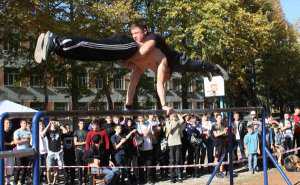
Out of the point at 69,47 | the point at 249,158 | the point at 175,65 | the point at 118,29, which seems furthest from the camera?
the point at 118,29

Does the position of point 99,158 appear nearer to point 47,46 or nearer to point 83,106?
point 47,46

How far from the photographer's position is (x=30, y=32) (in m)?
23.9

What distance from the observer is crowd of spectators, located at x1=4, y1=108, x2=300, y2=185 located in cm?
1246

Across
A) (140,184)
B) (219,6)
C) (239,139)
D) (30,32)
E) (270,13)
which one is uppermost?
(270,13)

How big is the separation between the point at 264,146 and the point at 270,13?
3369 centimetres

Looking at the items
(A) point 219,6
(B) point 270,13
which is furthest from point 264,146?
(B) point 270,13

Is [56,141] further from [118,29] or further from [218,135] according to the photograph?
[118,29]

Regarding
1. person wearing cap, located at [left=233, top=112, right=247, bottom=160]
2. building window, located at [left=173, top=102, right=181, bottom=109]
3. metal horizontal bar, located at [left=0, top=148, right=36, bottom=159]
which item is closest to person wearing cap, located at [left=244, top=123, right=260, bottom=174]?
person wearing cap, located at [left=233, top=112, right=247, bottom=160]

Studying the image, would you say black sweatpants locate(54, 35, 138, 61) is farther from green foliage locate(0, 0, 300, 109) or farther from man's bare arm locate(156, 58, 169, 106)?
green foliage locate(0, 0, 300, 109)

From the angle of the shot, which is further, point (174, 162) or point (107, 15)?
point (107, 15)

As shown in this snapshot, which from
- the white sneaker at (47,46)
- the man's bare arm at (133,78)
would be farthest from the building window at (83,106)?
the white sneaker at (47,46)

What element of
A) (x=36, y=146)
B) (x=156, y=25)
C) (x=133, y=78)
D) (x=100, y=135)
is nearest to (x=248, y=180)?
(x=100, y=135)

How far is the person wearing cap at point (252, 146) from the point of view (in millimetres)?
15500

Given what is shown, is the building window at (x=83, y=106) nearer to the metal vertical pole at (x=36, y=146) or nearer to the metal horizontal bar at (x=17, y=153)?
the metal vertical pole at (x=36, y=146)
